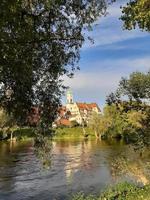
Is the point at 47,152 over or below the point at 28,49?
below

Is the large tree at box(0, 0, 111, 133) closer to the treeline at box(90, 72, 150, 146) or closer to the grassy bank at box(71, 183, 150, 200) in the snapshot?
the grassy bank at box(71, 183, 150, 200)

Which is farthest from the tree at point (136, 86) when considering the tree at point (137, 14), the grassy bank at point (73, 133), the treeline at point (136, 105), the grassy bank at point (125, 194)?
the grassy bank at point (73, 133)

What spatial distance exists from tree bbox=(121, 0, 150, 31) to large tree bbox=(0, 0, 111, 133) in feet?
8.14

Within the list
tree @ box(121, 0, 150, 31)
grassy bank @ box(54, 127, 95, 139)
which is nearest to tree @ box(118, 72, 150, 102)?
tree @ box(121, 0, 150, 31)

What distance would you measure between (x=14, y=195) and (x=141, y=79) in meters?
16.7

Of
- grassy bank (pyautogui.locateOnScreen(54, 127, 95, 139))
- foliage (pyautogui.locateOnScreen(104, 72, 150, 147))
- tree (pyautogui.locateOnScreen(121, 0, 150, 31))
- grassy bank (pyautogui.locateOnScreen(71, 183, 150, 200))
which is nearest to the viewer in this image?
tree (pyautogui.locateOnScreen(121, 0, 150, 31))

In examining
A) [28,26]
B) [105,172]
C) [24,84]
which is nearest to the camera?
[28,26]

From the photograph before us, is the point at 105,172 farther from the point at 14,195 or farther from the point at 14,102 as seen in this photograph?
the point at 14,102

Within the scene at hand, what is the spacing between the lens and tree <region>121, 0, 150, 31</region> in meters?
15.0

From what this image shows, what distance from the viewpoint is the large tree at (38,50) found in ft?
55.6

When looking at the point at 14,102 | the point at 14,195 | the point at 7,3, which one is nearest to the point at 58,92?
the point at 14,102

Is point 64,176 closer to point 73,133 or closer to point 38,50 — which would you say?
point 38,50

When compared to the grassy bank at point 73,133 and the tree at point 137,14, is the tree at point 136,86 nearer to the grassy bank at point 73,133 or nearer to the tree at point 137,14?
the tree at point 137,14

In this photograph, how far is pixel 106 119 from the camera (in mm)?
123875
